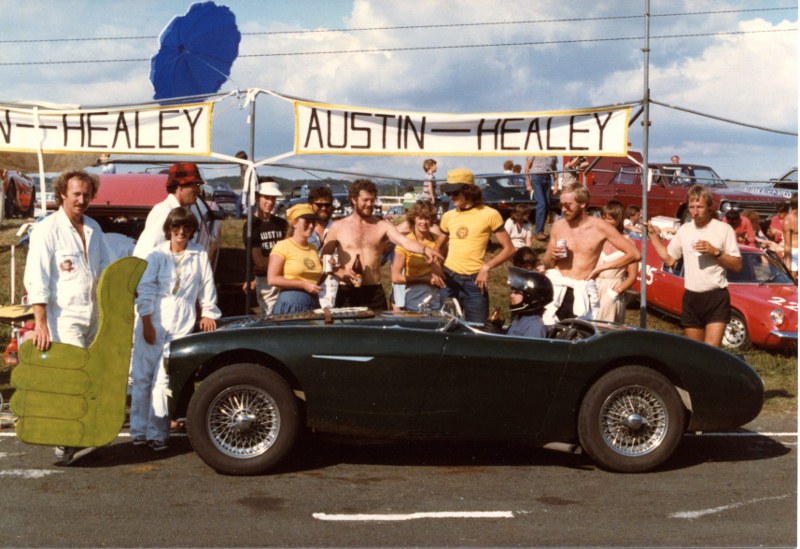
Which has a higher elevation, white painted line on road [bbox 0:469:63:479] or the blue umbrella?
the blue umbrella

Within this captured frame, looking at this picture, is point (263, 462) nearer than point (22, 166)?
Yes

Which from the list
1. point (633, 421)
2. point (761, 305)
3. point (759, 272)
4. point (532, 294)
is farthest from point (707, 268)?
point (759, 272)

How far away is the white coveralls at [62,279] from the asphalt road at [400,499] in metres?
0.91

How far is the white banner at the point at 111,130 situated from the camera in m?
8.83

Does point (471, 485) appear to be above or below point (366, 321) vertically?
below

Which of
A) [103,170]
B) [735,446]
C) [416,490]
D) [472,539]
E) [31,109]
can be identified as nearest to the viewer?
[472,539]

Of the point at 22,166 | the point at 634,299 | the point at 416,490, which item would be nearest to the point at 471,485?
the point at 416,490

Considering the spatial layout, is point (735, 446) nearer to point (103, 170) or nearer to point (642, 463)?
point (642, 463)

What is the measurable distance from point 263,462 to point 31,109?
14.9 ft

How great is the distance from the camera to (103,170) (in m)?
14.1

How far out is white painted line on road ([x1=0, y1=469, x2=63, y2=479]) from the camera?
20.3 feet

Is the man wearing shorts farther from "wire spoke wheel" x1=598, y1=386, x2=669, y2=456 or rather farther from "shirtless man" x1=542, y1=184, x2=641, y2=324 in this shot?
"wire spoke wheel" x1=598, y1=386, x2=669, y2=456

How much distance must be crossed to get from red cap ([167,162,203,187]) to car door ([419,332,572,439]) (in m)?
2.73

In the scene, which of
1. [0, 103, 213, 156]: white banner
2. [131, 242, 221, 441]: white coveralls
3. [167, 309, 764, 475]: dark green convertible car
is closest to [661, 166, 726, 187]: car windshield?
[0, 103, 213, 156]: white banner
